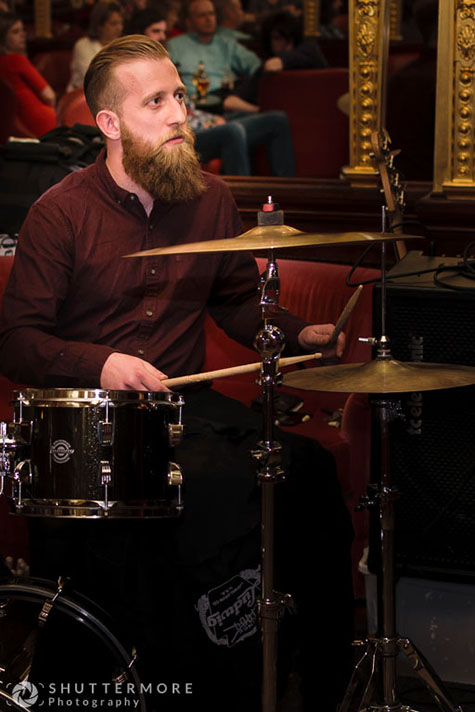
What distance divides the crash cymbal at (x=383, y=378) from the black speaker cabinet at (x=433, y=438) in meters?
0.25

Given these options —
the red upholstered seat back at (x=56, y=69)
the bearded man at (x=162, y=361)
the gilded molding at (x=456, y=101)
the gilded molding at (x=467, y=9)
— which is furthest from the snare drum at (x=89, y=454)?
the red upholstered seat back at (x=56, y=69)

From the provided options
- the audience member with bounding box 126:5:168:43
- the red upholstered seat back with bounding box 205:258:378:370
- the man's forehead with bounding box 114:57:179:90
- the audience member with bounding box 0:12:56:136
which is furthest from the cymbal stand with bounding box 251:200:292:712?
the audience member with bounding box 0:12:56:136

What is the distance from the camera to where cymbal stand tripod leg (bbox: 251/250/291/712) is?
2032mm

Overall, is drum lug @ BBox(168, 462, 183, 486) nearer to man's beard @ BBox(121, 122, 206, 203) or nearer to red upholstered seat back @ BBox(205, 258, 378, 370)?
man's beard @ BBox(121, 122, 206, 203)

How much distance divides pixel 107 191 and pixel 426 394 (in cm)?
93

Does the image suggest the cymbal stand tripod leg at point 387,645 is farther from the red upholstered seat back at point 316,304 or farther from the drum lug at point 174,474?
the red upholstered seat back at point 316,304

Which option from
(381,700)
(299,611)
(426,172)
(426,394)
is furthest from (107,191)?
(426,172)

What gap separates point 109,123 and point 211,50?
178 inches

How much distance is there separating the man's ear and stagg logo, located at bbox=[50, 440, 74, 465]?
0.89 meters

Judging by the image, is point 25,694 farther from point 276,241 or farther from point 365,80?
point 365,80

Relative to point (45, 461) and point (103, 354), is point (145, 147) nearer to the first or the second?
point (103, 354)

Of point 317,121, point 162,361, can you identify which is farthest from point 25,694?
point 317,121

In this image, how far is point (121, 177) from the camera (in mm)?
2627

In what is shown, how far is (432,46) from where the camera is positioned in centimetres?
726
